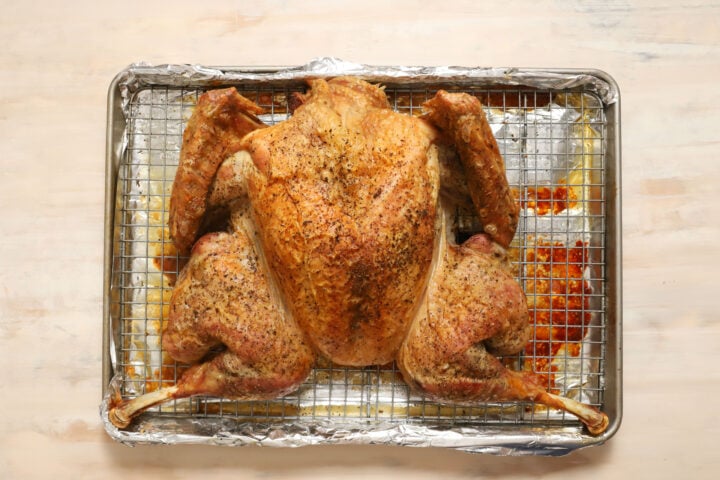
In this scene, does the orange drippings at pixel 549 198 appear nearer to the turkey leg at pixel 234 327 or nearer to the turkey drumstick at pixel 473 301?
the turkey drumstick at pixel 473 301

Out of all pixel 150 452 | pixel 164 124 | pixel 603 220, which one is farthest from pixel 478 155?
pixel 150 452

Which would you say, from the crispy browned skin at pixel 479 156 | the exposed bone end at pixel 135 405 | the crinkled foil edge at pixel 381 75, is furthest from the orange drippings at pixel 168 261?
the crispy browned skin at pixel 479 156

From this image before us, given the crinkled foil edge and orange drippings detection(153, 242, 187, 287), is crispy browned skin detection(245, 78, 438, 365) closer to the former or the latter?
the crinkled foil edge

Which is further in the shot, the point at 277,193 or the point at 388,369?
the point at 388,369

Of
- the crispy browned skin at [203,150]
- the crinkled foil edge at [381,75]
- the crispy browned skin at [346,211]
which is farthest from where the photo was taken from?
the crinkled foil edge at [381,75]

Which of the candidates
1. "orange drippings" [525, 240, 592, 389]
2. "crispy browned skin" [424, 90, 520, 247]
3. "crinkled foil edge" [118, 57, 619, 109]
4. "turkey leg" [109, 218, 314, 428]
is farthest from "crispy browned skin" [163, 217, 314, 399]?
"orange drippings" [525, 240, 592, 389]

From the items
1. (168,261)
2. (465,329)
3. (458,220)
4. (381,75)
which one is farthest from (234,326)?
(381,75)

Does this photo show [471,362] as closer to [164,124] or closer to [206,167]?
[206,167]
